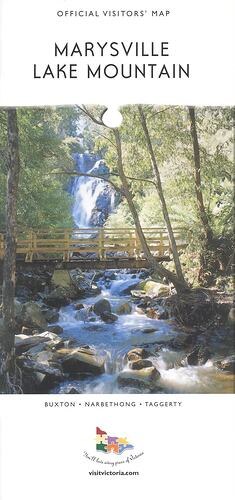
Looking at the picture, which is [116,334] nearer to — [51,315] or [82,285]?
[51,315]

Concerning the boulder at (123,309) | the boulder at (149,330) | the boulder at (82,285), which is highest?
the boulder at (82,285)

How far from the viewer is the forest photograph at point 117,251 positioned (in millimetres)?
4082

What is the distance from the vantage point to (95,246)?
770 centimetres

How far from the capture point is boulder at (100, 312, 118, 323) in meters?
6.47

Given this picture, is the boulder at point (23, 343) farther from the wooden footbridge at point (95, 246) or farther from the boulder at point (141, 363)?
the wooden footbridge at point (95, 246)

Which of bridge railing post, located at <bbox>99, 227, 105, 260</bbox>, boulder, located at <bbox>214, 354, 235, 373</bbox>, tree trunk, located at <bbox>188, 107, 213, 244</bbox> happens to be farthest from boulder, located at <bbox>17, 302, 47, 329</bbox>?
tree trunk, located at <bbox>188, 107, 213, 244</bbox>

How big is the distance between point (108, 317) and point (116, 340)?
1276mm

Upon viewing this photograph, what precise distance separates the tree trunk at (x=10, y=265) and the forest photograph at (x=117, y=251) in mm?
12

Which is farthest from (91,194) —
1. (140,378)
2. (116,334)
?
(140,378)

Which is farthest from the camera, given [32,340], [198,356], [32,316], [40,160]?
[32,316]
